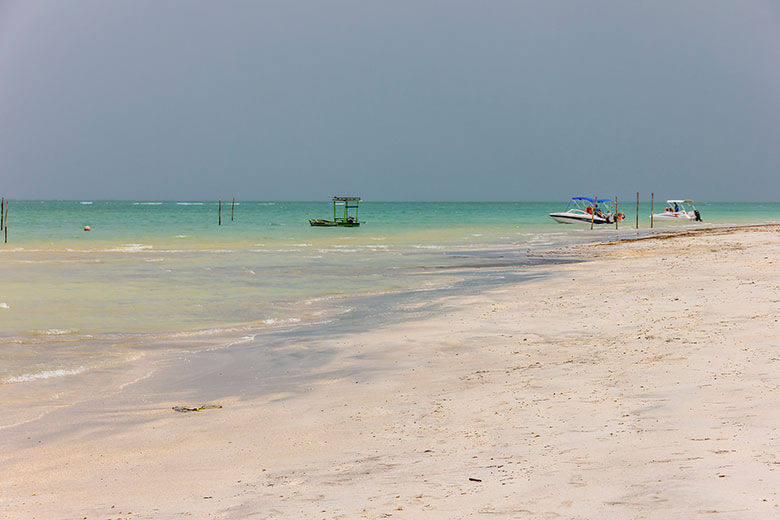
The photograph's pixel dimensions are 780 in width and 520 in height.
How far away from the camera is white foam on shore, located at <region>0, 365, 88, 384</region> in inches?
405

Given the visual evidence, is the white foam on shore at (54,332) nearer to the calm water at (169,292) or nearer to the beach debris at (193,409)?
the calm water at (169,292)

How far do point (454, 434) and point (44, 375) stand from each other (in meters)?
6.53

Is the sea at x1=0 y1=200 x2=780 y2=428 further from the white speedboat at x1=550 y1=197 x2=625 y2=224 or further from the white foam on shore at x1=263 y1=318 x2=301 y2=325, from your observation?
the white speedboat at x1=550 y1=197 x2=625 y2=224

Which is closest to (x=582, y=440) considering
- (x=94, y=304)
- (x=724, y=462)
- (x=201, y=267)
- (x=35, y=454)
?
(x=724, y=462)

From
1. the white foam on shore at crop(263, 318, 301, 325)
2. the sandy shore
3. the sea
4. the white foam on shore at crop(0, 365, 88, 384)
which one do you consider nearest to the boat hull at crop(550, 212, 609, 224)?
the sea

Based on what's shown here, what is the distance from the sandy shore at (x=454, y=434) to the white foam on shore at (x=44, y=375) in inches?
48.0

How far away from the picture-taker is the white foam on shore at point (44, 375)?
1029 cm

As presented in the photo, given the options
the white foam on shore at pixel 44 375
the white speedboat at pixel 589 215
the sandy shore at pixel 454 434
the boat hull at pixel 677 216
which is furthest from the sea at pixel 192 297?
the boat hull at pixel 677 216

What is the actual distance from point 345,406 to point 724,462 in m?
4.35

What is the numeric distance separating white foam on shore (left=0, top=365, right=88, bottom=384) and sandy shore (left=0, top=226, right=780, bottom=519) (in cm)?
122

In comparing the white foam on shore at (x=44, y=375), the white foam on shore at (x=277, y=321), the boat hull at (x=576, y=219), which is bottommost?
the white foam on shore at (x=44, y=375)

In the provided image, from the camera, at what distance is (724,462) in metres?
5.26

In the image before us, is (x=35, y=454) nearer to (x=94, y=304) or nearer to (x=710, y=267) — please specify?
(x=94, y=304)

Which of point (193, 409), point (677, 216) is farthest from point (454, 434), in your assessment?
point (677, 216)
